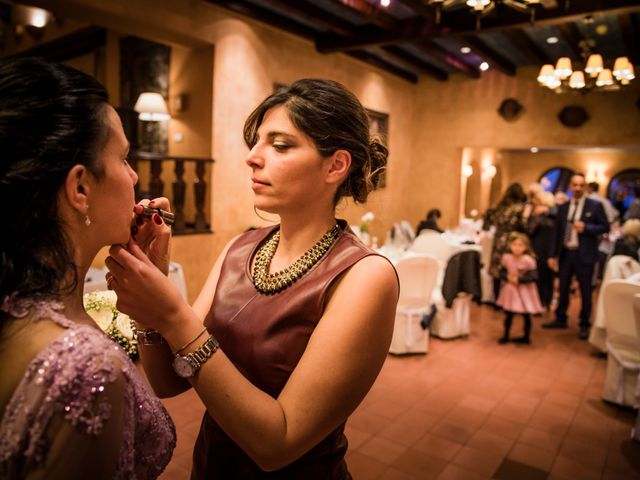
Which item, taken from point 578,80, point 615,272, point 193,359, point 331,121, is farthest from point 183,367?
point 578,80

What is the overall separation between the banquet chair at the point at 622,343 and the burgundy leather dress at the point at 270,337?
318 centimetres

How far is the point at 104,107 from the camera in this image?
825mm

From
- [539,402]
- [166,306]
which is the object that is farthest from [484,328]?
[166,306]

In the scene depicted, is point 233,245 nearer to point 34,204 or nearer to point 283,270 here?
point 283,270

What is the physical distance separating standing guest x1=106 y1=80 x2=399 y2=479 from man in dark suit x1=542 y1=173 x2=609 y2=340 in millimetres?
5003

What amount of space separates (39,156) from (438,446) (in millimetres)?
2949

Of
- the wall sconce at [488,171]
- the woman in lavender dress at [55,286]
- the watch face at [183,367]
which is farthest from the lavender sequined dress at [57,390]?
the wall sconce at [488,171]

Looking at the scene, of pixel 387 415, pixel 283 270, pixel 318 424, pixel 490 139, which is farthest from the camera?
pixel 490 139

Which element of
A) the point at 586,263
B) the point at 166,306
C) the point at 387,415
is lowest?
the point at 387,415

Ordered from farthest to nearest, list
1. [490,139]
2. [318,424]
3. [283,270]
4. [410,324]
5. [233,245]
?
[490,139]
[410,324]
[233,245]
[283,270]
[318,424]

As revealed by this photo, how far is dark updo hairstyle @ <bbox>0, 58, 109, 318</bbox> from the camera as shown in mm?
714

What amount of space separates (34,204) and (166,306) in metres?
0.26

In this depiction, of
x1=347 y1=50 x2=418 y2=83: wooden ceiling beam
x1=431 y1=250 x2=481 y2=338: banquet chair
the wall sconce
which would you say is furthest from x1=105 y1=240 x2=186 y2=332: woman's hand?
the wall sconce

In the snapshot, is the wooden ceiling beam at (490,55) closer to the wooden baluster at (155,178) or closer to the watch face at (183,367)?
the wooden baluster at (155,178)
